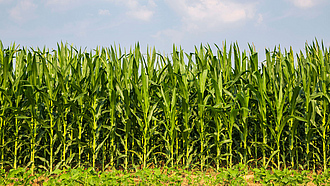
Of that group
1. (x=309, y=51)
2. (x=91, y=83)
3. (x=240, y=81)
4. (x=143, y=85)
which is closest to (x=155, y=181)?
(x=143, y=85)

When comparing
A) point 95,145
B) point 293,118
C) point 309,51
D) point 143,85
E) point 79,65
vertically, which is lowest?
point 95,145

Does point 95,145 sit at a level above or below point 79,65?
below

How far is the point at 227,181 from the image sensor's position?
3471mm

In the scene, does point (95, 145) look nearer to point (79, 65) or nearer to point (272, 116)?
point (79, 65)

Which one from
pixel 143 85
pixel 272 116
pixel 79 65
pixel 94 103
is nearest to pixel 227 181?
pixel 272 116

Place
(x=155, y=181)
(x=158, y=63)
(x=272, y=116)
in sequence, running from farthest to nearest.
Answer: (x=158, y=63), (x=272, y=116), (x=155, y=181)

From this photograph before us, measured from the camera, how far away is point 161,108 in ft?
13.9

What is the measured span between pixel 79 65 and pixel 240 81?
94.7 inches

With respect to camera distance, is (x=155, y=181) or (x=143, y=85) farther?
(x=143, y=85)

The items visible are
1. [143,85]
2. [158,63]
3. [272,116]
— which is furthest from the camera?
[158,63]

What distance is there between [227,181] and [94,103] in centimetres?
209

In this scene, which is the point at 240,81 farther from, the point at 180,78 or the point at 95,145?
the point at 95,145

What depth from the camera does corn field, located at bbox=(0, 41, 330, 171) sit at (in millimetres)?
3932

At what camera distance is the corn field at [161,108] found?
3932 millimetres
